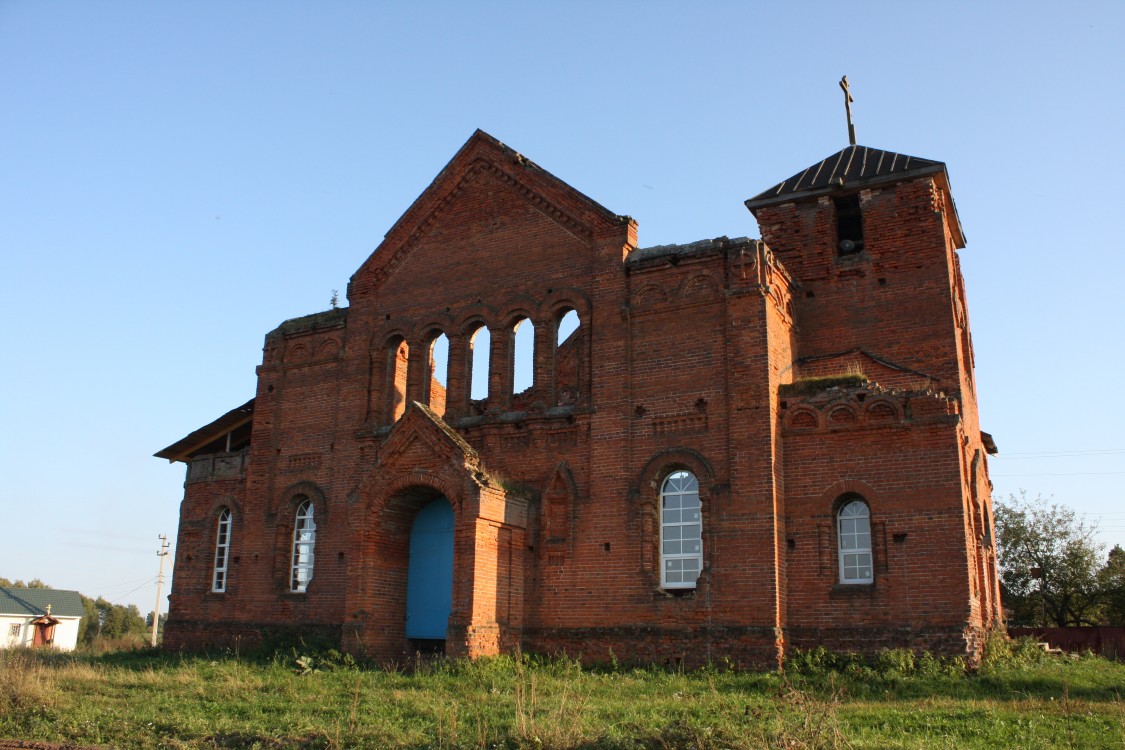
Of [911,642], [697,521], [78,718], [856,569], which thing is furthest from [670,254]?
[78,718]

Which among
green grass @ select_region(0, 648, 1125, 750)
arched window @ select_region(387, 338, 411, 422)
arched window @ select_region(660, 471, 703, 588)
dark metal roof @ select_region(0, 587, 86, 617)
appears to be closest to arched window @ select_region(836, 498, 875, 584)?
green grass @ select_region(0, 648, 1125, 750)

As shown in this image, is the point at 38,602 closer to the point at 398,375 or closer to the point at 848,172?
the point at 398,375

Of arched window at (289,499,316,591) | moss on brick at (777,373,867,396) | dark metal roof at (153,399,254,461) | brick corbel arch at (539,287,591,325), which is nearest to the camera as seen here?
moss on brick at (777,373,867,396)

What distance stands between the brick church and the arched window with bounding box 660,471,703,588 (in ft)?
0.18

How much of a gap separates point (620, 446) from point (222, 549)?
11.1 meters

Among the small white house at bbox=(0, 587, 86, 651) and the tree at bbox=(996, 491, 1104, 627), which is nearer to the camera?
the tree at bbox=(996, 491, 1104, 627)

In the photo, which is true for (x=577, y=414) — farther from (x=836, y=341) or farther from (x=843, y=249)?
(x=843, y=249)

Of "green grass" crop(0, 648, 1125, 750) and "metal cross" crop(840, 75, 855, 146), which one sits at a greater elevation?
"metal cross" crop(840, 75, 855, 146)

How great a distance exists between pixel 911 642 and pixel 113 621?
82.4 metres

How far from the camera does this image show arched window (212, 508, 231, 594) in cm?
2277

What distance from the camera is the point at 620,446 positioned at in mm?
17844

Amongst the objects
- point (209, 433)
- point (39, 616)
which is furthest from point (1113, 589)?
point (39, 616)

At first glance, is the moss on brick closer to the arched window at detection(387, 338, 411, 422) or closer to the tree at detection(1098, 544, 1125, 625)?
the arched window at detection(387, 338, 411, 422)

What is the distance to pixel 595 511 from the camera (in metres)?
17.8
